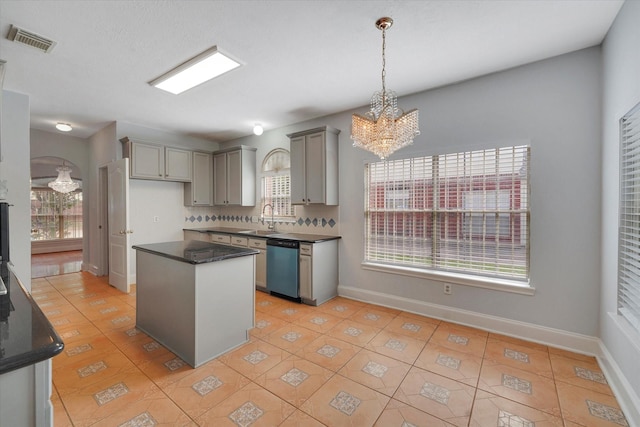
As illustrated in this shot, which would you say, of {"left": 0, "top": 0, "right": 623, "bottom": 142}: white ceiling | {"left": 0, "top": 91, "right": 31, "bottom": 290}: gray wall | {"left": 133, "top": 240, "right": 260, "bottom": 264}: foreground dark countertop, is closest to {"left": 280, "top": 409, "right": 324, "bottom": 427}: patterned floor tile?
{"left": 133, "top": 240, "right": 260, "bottom": 264}: foreground dark countertop

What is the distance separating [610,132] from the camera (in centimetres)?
225

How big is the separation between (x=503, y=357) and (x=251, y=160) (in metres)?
4.59

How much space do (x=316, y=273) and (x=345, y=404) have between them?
194 cm

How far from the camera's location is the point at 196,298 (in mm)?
2281

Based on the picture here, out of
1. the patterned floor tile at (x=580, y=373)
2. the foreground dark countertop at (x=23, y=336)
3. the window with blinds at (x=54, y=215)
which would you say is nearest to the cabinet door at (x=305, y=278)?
the patterned floor tile at (x=580, y=373)

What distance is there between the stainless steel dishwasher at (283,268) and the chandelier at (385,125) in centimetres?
197

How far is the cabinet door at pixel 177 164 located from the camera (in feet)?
16.1

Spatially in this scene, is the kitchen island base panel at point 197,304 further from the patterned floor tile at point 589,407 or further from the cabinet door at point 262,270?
the patterned floor tile at point 589,407

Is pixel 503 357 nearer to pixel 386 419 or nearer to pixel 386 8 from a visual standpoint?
pixel 386 419

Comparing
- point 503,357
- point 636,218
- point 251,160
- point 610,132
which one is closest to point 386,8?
point 610,132

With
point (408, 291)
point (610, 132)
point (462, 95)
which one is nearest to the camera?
point (610, 132)

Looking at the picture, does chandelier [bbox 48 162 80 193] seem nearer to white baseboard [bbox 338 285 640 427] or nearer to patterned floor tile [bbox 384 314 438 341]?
white baseboard [bbox 338 285 640 427]

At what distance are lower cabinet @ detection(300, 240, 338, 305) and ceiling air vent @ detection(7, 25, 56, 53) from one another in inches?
121

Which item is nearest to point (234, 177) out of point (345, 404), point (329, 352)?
point (329, 352)
